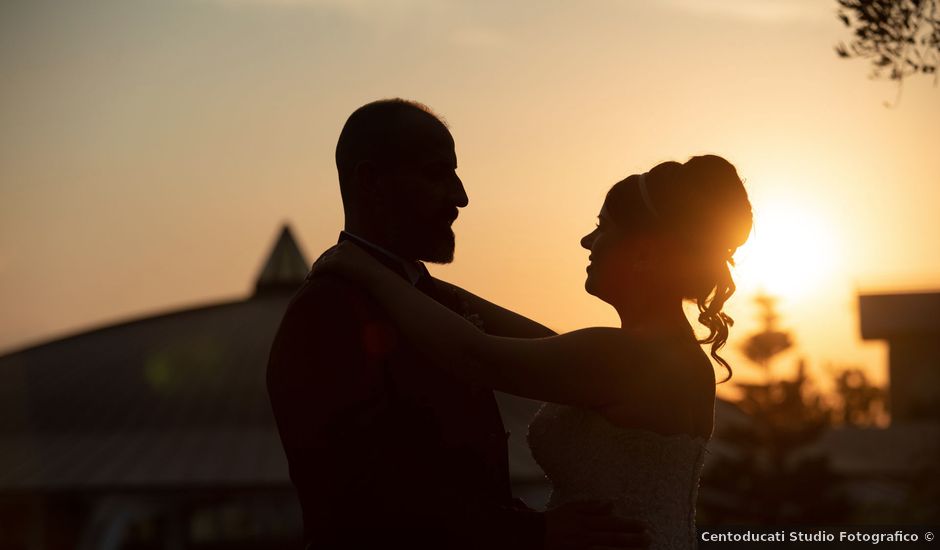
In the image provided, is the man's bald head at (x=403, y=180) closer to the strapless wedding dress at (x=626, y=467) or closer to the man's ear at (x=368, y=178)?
the man's ear at (x=368, y=178)

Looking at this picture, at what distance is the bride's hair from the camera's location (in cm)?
621

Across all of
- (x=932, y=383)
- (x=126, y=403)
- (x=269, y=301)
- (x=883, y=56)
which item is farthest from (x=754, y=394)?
(x=883, y=56)

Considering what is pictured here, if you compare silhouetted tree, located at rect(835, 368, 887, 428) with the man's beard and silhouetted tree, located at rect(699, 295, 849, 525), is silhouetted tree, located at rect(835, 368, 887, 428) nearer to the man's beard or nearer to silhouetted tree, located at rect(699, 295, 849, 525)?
silhouetted tree, located at rect(699, 295, 849, 525)

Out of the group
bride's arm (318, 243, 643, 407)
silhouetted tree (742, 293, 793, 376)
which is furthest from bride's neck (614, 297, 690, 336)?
silhouetted tree (742, 293, 793, 376)

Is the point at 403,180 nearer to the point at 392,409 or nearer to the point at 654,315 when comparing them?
the point at 392,409

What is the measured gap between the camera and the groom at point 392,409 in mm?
5988

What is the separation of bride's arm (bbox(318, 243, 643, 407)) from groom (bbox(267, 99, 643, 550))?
90 millimetres

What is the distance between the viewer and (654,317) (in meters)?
6.32

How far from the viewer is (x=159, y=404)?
5588 cm

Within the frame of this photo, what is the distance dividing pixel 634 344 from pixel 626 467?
2.06 feet

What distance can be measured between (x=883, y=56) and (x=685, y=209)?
707 centimetres

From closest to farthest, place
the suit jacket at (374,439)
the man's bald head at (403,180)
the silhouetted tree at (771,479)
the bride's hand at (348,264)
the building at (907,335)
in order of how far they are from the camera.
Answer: the suit jacket at (374,439)
the bride's hand at (348,264)
the man's bald head at (403,180)
the silhouetted tree at (771,479)
the building at (907,335)

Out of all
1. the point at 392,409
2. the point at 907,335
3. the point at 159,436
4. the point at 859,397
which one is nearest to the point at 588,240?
the point at 392,409

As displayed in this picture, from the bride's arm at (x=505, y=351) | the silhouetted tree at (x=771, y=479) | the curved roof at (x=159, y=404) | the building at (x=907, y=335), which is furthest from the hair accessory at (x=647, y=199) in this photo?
the building at (x=907, y=335)
